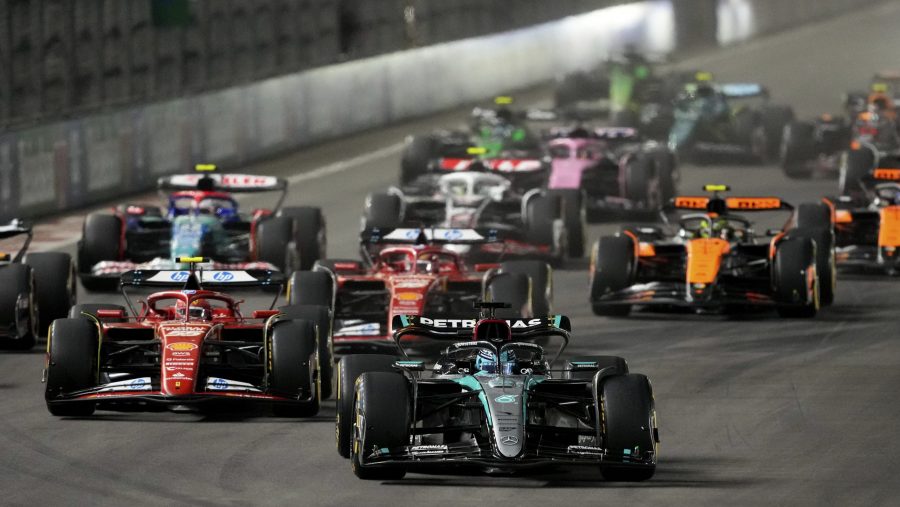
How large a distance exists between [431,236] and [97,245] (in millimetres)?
5032

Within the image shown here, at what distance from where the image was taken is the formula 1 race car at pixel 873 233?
27.5 m

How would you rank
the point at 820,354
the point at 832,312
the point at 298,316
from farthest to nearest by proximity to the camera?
1. the point at 832,312
2. the point at 820,354
3. the point at 298,316

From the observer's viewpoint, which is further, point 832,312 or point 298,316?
point 832,312

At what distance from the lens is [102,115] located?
1409 inches

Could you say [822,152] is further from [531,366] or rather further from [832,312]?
[531,366]

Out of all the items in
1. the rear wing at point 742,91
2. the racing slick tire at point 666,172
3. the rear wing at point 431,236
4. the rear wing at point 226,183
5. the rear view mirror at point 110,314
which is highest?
Result: the rear wing at point 742,91

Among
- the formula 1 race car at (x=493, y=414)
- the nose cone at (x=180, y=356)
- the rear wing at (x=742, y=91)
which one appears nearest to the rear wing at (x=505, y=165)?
the rear wing at (x=742, y=91)

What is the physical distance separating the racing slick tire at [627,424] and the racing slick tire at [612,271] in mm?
9025

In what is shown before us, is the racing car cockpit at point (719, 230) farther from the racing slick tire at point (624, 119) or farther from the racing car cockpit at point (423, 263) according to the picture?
the racing slick tire at point (624, 119)

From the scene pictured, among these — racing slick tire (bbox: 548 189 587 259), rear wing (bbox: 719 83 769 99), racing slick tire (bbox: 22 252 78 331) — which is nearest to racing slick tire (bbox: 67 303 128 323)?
racing slick tire (bbox: 22 252 78 331)

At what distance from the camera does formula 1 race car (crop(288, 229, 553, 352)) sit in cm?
2131

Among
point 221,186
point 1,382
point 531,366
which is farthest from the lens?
point 221,186

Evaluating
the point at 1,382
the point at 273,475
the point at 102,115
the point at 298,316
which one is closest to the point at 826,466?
the point at 273,475

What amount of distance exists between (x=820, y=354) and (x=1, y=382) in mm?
8034
